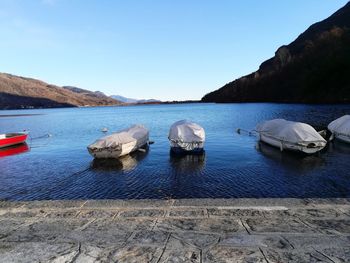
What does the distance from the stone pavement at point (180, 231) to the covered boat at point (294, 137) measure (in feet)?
63.3

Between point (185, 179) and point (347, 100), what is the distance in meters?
117

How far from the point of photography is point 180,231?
8797 mm

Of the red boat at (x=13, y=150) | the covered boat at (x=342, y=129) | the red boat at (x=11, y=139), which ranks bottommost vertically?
the red boat at (x=13, y=150)

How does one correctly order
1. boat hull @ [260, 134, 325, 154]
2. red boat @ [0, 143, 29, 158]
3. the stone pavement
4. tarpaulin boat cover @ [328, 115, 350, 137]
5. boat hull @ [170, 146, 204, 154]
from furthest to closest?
red boat @ [0, 143, 29, 158]
tarpaulin boat cover @ [328, 115, 350, 137]
boat hull @ [170, 146, 204, 154]
boat hull @ [260, 134, 325, 154]
the stone pavement

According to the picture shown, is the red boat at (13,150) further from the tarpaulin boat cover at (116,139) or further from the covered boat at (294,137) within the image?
the covered boat at (294,137)

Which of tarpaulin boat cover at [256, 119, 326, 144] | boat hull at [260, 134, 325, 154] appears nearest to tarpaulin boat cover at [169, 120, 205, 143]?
boat hull at [260, 134, 325, 154]

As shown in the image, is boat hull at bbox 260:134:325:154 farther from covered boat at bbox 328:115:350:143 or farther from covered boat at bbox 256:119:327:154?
covered boat at bbox 328:115:350:143

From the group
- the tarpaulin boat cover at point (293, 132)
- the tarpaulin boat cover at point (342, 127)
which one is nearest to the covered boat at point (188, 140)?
the tarpaulin boat cover at point (293, 132)

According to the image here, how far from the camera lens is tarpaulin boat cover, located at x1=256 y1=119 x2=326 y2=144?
30797 millimetres

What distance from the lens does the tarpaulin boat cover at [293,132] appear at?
101 ft

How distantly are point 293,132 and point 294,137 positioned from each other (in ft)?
2.19

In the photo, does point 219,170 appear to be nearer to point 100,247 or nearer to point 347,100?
point 100,247

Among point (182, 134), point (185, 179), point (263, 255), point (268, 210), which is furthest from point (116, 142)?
point (263, 255)

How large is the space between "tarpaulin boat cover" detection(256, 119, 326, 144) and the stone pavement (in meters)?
19.8
